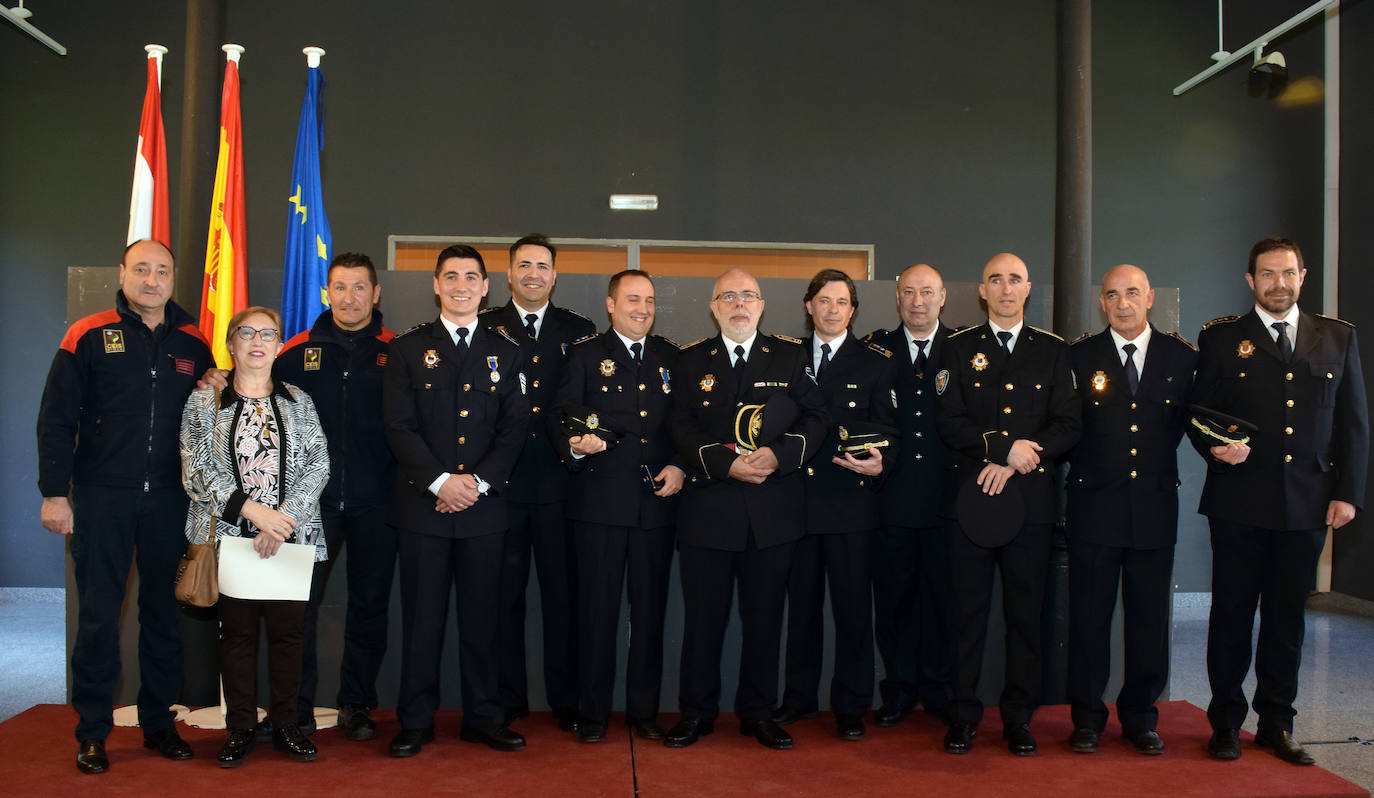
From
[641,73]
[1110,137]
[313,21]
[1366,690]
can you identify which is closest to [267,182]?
[313,21]

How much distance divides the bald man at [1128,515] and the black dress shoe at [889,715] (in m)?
0.69

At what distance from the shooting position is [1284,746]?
11.6ft

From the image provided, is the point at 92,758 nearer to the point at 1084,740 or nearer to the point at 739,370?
the point at 739,370

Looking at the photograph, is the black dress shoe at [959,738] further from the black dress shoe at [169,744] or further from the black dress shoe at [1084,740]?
the black dress shoe at [169,744]

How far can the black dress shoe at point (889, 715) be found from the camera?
399cm

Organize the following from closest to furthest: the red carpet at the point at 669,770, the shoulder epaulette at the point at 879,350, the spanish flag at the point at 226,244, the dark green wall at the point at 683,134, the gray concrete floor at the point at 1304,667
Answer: the red carpet at the point at 669,770
the shoulder epaulette at the point at 879,350
the gray concrete floor at the point at 1304,667
the spanish flag at the point at 226,244
the dark green wall at the point at 683,134

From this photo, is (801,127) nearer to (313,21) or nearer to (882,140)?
(882,140)

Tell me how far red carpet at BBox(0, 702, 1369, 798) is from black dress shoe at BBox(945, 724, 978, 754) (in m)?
0.04

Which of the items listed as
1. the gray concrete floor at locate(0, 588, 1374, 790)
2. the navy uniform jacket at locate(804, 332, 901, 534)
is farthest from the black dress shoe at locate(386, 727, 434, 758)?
the gray concrete floor at locate(0, 588, 1374, 790)

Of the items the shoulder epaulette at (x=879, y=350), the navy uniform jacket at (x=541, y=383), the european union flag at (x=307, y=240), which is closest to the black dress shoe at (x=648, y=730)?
the navy uniform jacket at (x=541, y=383)

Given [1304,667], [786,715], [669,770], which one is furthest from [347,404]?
[1304,667]

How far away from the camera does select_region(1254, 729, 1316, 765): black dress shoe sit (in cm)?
349

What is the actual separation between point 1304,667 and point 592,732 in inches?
173

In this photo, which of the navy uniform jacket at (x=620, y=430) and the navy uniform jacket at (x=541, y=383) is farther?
the navy uniform jacket at (x=541, y=383)
